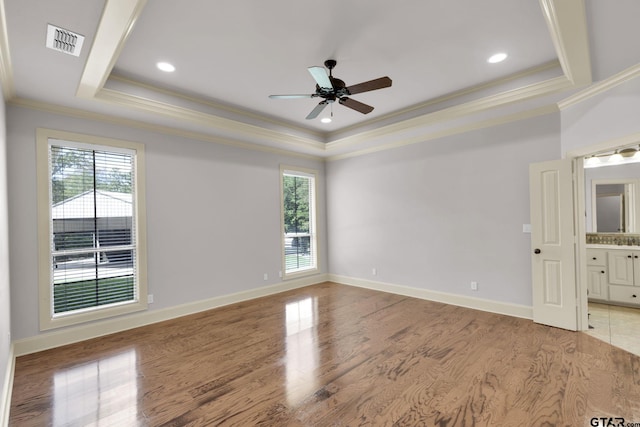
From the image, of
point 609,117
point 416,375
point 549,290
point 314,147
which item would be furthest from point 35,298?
point 609,117

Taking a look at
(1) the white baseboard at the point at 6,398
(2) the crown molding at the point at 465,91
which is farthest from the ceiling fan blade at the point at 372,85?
(1) the white baseboard at the point at 6,398

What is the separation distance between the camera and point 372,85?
2.87 metres

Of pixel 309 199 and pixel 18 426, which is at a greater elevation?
pixel 309 199

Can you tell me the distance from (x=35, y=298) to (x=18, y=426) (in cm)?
170

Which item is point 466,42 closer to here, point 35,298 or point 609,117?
point 609,117

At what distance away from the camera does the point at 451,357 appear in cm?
297

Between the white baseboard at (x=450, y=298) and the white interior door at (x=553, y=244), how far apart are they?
0.27 meters

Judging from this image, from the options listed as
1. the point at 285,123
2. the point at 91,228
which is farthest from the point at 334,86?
the point at 91,228

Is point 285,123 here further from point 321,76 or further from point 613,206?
point 613,206

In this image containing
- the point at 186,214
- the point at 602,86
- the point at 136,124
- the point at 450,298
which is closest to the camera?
the point at 602,86

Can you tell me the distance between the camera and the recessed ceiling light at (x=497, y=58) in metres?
Answer: 3.10

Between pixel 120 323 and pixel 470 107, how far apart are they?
211 inches

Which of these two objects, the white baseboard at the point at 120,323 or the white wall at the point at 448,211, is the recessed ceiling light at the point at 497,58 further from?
the white baseboard at the point at 120,323

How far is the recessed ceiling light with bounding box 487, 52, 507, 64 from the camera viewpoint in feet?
10.2
